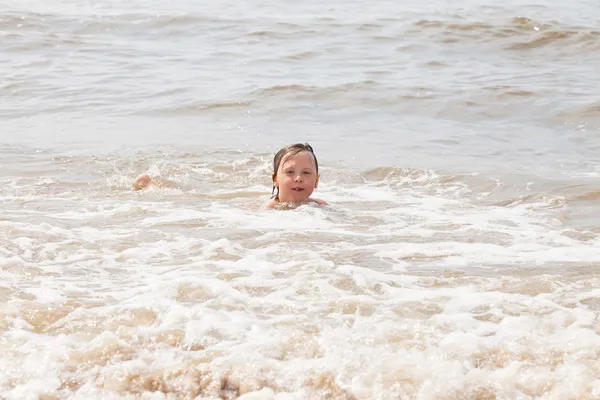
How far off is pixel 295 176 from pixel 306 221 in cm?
96

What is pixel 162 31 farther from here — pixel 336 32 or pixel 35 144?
pixel 35 144

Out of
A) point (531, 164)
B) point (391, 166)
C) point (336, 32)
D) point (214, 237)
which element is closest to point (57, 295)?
point (214, 237)

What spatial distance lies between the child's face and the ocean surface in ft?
1.02

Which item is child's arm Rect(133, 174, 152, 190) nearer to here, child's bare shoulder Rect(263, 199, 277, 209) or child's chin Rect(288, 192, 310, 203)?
child's bare shoulder Rect(263, 199, 277, 209)

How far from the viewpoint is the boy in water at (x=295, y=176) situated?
320 inches

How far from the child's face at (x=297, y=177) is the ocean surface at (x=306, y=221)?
12.2 inches

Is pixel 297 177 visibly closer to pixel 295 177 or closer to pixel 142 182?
pixel 295 177

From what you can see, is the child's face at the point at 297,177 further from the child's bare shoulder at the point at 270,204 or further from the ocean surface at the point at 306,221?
the ocean surface at the point at 306,221

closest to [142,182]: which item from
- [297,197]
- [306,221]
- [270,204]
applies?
[270,204]

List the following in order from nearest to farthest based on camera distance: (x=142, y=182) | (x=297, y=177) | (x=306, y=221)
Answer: (x=306, y=221)
(x=297, y=177)
(x=142, y=182)

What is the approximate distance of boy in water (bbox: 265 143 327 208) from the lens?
8.13m

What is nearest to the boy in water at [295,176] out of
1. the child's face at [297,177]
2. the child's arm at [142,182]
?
the child's face at [297,177]

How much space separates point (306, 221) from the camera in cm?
735

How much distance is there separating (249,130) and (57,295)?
6.76m
